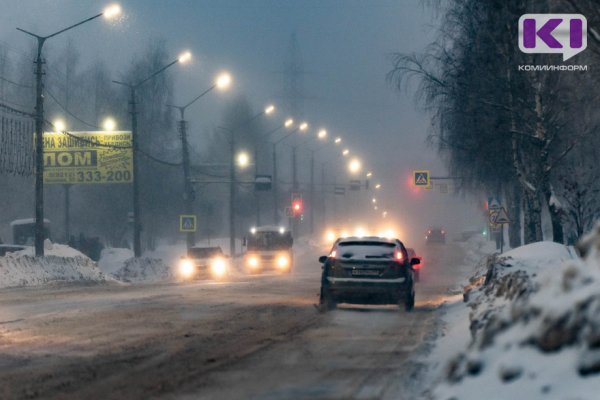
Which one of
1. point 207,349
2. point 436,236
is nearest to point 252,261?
point 207,349

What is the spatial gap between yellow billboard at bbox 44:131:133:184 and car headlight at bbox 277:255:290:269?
12169mm

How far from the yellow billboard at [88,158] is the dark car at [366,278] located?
3828cm

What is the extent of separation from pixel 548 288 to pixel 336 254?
38.3 feet

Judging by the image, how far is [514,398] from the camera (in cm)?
772

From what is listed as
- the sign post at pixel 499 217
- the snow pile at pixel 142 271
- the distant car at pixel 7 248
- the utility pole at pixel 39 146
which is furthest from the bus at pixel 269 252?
the utility pole at pixel 39 146

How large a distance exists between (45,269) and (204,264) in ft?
27.6

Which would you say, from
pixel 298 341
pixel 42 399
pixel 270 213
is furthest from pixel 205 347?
pixel 270 213

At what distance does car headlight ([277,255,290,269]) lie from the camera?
5009 centimetres

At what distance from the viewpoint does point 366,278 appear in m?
20.7

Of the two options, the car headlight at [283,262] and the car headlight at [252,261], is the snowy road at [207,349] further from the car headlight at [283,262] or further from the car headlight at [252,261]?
the car headlight at [252,261]

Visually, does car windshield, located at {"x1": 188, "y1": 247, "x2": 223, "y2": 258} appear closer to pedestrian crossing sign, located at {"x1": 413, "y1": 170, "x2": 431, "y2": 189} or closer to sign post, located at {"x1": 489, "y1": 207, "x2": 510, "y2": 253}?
sign post, located at {"x1": 489, "y1": 207, "x2": 510, "y2": 253}

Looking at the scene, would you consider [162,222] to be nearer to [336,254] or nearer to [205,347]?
[336,254]

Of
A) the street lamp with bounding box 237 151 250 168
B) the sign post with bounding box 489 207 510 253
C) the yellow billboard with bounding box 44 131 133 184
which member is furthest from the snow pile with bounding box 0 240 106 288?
the street lamp with bounding box 237 151 250 168

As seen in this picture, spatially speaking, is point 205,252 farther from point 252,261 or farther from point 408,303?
point 408,303
